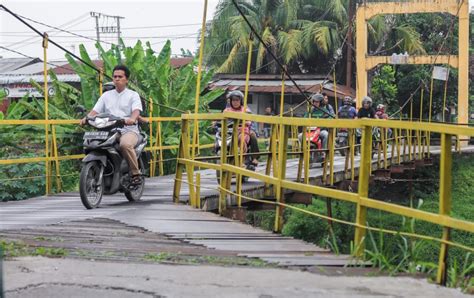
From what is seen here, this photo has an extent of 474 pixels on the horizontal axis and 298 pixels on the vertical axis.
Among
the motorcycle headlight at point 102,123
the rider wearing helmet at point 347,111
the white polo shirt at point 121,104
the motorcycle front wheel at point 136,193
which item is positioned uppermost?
the white polo shirt at point 121,104

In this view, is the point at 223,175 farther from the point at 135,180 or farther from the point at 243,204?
the point at 243,204

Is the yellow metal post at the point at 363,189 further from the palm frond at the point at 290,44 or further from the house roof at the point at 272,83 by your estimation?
the palm frond at the point at 290,44

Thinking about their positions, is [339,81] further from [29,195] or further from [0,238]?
[0,238]

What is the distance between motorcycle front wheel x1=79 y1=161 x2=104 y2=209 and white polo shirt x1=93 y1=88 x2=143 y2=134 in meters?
0.51

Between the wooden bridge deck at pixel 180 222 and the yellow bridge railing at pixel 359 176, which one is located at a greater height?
the yellow bridge railing at pixel 359 176

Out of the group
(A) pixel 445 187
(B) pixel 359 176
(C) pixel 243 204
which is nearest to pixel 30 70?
(C) pixel 243 204

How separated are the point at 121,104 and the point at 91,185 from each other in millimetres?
908

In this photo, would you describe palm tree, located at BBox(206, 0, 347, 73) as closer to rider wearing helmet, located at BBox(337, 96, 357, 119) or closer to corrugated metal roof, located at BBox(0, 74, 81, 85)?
corrugated metal roof, located at BBox(0, 74, 81, 85)

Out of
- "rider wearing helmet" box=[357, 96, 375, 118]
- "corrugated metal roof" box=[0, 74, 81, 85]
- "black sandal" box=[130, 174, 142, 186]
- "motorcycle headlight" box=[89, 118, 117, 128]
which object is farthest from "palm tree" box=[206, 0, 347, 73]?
"motorcycle headlight" box=[89, 118, 117, 128]

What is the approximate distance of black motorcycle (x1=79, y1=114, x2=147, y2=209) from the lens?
816cm

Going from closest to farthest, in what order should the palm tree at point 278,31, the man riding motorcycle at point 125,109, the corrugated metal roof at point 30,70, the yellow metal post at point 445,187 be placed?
the yellow metal post at point 445,187 → the man riding motorcycle at point 125,109 → the palm tree at point 278,31 → the corrugated metal roof at point 30,70

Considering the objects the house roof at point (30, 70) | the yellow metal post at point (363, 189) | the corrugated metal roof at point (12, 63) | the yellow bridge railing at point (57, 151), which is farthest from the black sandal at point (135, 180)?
the corrugated metal roof at point (12, 63)

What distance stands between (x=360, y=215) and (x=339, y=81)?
1327 inches

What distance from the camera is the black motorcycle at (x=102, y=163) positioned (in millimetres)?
8164
